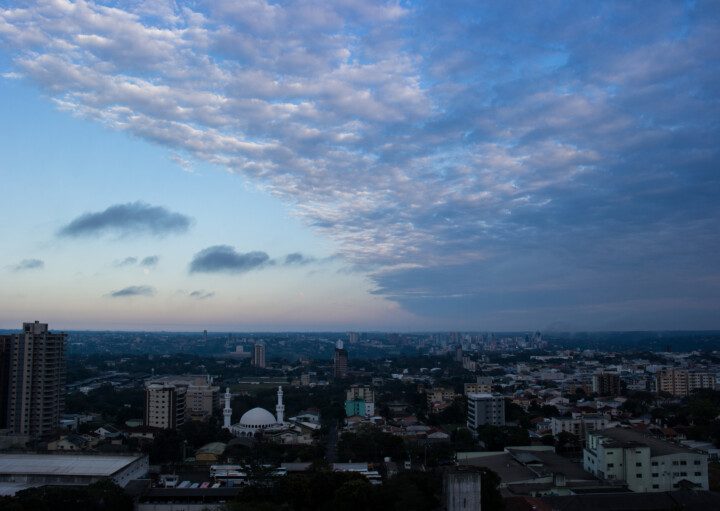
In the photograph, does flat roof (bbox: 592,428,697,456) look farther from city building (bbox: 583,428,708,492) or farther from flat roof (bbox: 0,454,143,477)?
flat roof (bbox: 0,454,143,477)

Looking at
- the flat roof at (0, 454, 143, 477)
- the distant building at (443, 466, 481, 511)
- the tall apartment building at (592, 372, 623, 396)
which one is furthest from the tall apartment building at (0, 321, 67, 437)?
the tall apartment building at (592, 372, 623, 396)

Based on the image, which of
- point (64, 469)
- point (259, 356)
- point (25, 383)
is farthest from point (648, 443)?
point (259, 356)

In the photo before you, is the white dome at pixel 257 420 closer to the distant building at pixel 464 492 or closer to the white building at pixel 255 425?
the white building at pixel 255 425

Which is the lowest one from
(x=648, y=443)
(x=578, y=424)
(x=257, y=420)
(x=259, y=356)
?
(x=257, y=420)

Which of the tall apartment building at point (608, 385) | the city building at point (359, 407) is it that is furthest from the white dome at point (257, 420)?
the tall apartment building at point (608, 385)

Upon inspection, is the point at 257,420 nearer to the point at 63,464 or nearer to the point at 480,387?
the point at 63,464

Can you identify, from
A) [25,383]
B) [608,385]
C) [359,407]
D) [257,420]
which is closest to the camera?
[25,383]
